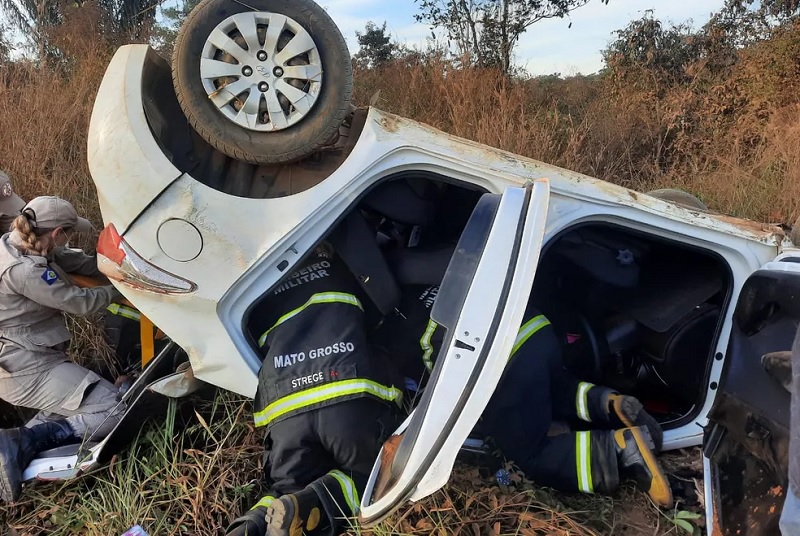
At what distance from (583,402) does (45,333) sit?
8.24ft

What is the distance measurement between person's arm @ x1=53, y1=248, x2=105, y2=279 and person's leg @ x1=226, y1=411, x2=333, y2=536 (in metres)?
1.56

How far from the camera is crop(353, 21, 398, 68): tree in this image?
25.0ft

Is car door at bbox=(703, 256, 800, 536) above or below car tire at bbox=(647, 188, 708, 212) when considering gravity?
below

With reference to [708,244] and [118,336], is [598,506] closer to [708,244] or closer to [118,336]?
[708,244]

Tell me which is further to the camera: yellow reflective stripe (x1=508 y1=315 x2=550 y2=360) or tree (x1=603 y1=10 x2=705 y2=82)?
tree (x1=603 y1=10 x2=705 y2=82)

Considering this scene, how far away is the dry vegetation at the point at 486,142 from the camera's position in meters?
2.18

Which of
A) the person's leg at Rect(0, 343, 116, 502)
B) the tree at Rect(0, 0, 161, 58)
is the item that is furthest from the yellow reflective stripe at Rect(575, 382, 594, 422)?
the tree at Rect(0, 0, 161, 58)

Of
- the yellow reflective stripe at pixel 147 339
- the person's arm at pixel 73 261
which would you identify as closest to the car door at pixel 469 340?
the yellow reflective stripe at pixel 147 339

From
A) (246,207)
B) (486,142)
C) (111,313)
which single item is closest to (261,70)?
(246,207)

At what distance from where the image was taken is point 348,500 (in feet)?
6.87

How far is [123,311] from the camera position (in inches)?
114

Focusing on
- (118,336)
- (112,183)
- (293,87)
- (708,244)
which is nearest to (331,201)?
(293,87)

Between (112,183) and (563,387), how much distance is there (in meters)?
1.94

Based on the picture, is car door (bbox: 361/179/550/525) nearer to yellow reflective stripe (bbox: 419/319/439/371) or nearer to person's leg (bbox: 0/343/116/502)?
yellow reflective stripe (bbox: 419/319/439/371)
